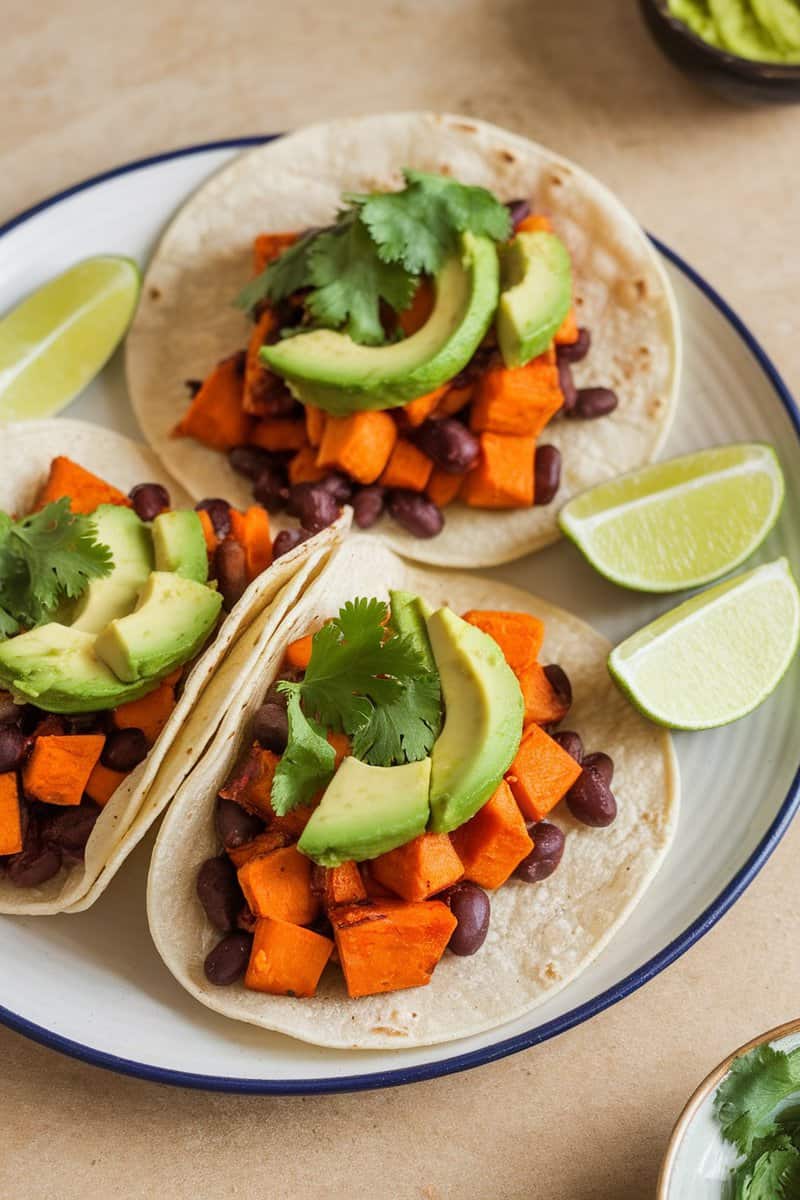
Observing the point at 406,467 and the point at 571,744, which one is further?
the point at 406,467

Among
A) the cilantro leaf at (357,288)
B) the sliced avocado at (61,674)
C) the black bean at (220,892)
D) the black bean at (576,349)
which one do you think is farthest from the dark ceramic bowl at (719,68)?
the black bean at (220,892)

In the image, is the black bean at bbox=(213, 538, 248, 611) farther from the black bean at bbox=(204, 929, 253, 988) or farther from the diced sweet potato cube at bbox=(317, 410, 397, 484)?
the black bean at bbox=(204, 929, 253, 988)

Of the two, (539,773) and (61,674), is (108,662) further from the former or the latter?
(539,773)

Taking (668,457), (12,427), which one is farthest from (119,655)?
(668,457)

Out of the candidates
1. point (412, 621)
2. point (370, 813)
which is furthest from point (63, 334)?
point (370, 813)

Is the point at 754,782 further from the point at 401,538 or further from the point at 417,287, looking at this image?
the point at 417,287

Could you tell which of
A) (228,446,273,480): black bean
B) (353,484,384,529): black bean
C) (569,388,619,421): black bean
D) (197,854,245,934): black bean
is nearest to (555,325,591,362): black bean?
(569,388,619,421): black bean
